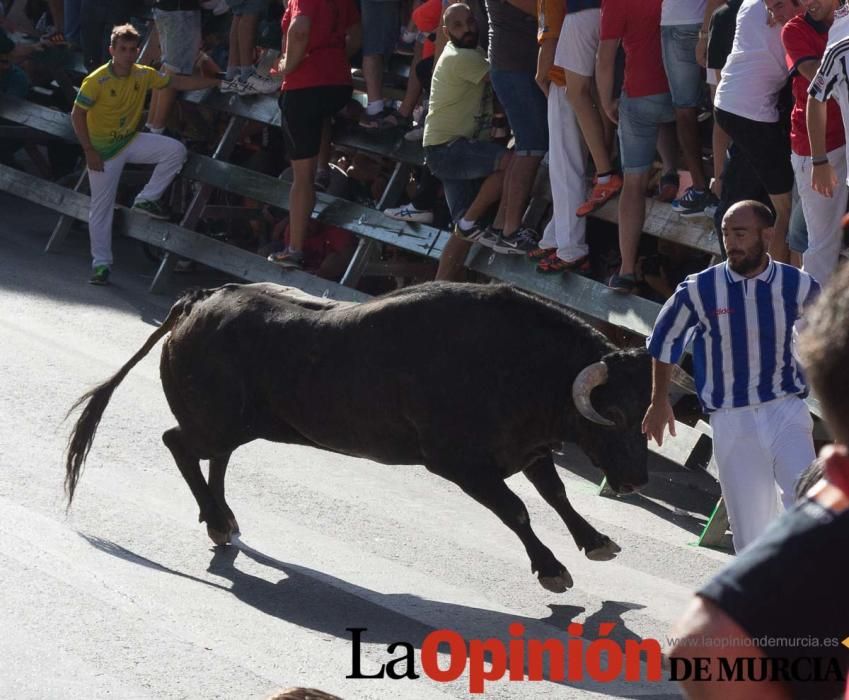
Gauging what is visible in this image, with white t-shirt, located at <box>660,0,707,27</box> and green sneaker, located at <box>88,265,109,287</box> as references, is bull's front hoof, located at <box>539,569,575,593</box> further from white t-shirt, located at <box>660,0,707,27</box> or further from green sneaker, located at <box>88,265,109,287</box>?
green sneaker, located at <box>88,265,109,287</box>

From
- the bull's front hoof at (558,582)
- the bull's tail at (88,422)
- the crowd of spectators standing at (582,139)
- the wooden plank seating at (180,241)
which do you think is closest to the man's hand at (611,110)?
the crowd of spectators standing at (582,139)

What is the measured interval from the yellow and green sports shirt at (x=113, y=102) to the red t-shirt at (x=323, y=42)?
231 centimetres

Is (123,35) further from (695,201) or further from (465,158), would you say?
(695,201)

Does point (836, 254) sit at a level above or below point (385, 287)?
above

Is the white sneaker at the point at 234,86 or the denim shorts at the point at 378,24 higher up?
the denim shorts at the point at 378,24

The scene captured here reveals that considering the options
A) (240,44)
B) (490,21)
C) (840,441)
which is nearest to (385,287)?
(240,44)

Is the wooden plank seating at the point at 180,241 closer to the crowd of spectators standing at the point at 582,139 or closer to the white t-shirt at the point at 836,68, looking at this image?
the crowd of spectators standing at the point at 582,139

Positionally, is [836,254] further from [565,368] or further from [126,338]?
[126,338]

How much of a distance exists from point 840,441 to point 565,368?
5.32 m

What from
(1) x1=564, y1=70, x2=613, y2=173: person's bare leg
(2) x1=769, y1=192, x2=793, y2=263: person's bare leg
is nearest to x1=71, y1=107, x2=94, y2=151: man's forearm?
(1) x1=564, y1=70, x2=613, y2=173: person's bare leg

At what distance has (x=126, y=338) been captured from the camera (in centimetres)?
1209

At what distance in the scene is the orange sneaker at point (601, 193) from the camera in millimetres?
10070

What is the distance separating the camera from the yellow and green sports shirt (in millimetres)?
14117

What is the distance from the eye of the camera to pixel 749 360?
6.56m
